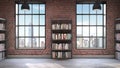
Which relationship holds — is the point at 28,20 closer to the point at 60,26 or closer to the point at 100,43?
the point at 60,26

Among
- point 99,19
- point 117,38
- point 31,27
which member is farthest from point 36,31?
point 117,38

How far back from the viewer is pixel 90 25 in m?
13.6

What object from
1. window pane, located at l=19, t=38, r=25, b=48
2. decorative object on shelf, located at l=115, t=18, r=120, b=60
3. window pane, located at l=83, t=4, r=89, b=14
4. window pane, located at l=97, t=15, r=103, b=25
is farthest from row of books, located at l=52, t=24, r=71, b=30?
decorative object on shelf, located at l=115, t=18, r=120, b=60

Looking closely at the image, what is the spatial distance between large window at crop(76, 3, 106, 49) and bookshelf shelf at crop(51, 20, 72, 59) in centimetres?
82

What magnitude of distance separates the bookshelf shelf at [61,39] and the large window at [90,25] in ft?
2.69

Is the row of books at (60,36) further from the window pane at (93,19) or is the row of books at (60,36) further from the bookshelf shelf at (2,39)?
the bookshelf shelf at (2,39)

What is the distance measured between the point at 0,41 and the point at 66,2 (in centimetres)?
422

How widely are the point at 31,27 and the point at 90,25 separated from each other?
3.41 m

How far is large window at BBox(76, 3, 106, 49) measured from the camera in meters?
13.5

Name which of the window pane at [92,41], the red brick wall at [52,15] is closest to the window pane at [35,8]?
the red brick wall at [52,15]

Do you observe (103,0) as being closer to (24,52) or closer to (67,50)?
(67,50)

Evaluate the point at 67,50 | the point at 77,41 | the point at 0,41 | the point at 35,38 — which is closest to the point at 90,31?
the point at 77,41

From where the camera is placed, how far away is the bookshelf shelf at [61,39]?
1279 centimetres

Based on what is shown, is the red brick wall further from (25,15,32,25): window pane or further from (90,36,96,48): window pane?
(90,36,96,48): window pane
